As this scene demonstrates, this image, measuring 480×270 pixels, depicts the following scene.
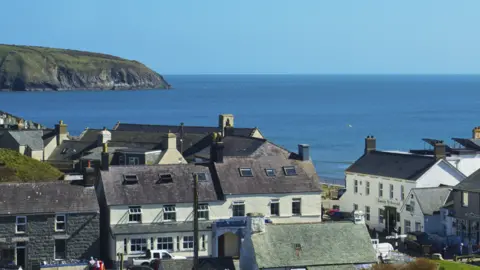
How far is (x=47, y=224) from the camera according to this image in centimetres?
4781

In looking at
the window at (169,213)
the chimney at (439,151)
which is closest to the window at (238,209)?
the window at (169,213)

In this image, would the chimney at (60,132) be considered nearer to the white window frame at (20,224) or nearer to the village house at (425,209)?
the village house at (425,209)

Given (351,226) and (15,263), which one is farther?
(15,263)

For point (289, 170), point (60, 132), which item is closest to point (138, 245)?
point (289, 170)

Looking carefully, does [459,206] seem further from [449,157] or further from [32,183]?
[32,183]

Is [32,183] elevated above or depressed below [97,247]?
above

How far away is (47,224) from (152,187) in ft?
19.1

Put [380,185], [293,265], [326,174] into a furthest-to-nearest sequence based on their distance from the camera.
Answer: [326,174], [380,185], [293,265]

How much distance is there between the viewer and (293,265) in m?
38.7

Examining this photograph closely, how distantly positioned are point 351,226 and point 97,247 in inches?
531

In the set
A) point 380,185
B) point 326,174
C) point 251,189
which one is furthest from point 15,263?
point 326,174

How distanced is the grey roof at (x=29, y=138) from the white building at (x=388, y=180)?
90.6 feet

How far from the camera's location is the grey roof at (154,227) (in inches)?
1933

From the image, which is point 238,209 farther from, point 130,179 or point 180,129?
point 180,129
